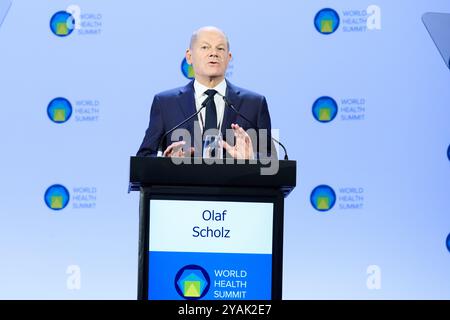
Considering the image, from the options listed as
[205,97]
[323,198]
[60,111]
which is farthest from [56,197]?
[323,198]

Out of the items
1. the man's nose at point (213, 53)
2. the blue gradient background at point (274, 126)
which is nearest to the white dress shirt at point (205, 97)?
the man's nose at point (213, 53)

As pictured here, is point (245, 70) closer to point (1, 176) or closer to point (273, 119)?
point (273, 119)

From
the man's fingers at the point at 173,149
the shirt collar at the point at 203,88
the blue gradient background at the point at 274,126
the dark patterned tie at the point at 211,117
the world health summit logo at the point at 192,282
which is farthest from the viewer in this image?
the blue gradient background at the point at 274,126

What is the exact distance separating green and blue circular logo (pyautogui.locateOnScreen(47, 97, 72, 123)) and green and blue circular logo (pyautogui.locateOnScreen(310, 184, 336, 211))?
113 cm

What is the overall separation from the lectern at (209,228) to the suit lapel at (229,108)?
34.9 inches

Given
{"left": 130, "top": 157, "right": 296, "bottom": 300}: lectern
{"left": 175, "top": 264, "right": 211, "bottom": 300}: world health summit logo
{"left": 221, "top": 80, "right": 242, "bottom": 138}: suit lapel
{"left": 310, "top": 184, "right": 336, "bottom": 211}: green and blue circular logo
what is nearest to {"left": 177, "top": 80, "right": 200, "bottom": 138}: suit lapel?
{"left": 221, "top": 80, "right": 242, "bottom": 138}: suit lapel

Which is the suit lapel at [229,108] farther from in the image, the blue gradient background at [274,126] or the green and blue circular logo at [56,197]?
the green and blue circular logo at [56,197]

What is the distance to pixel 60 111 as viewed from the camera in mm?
3338

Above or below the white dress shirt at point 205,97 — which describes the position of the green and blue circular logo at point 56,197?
below

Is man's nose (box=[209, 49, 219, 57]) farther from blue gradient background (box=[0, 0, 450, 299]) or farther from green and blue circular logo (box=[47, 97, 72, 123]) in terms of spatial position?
green and blue circular logo (box=[47, 97, 72, 123])

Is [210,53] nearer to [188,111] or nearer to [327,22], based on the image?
[188,111]

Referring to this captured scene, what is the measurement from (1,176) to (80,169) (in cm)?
35

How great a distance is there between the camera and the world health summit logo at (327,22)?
3363 millimetres

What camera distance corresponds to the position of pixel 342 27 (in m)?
3.37
